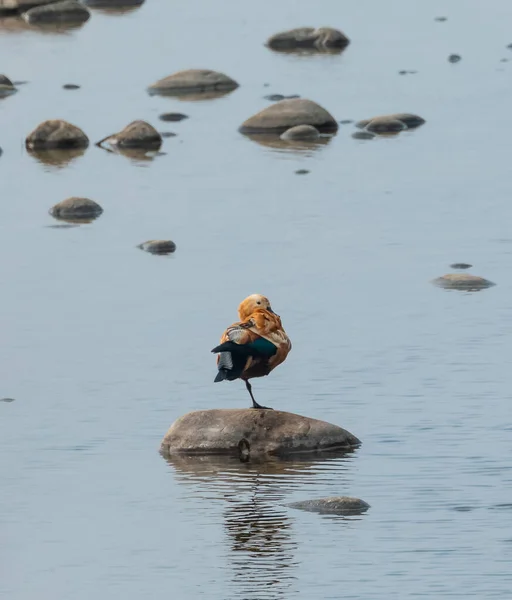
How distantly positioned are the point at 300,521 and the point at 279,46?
4080 cm

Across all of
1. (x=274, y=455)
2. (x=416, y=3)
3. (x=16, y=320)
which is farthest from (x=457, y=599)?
(x=416, y=3)

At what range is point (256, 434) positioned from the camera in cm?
2280

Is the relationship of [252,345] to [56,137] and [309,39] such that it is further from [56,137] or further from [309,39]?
[309,39]

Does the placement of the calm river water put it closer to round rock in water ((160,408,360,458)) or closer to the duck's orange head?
round rock in water ((160,408,360,458))

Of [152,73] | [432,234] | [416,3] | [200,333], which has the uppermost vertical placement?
[416,3]

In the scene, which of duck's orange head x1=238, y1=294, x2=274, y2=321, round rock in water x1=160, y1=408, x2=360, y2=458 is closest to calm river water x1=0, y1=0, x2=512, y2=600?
round rock in water x1=160, y1=408, x2=360, y2=458

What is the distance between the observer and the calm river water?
64.0 ft

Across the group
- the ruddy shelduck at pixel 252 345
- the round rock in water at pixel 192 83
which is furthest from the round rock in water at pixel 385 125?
the ruddy shelduck at pixel 252 345

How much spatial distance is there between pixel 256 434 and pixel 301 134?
22.7m

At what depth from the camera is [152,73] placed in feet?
183

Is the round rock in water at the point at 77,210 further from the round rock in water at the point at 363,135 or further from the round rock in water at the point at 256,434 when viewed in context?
the round rock in water at the point at 256,434

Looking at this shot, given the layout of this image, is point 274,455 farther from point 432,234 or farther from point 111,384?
point 432,234

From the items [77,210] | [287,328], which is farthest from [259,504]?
[77,210]

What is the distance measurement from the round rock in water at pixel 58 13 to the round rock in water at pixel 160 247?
3092cm
